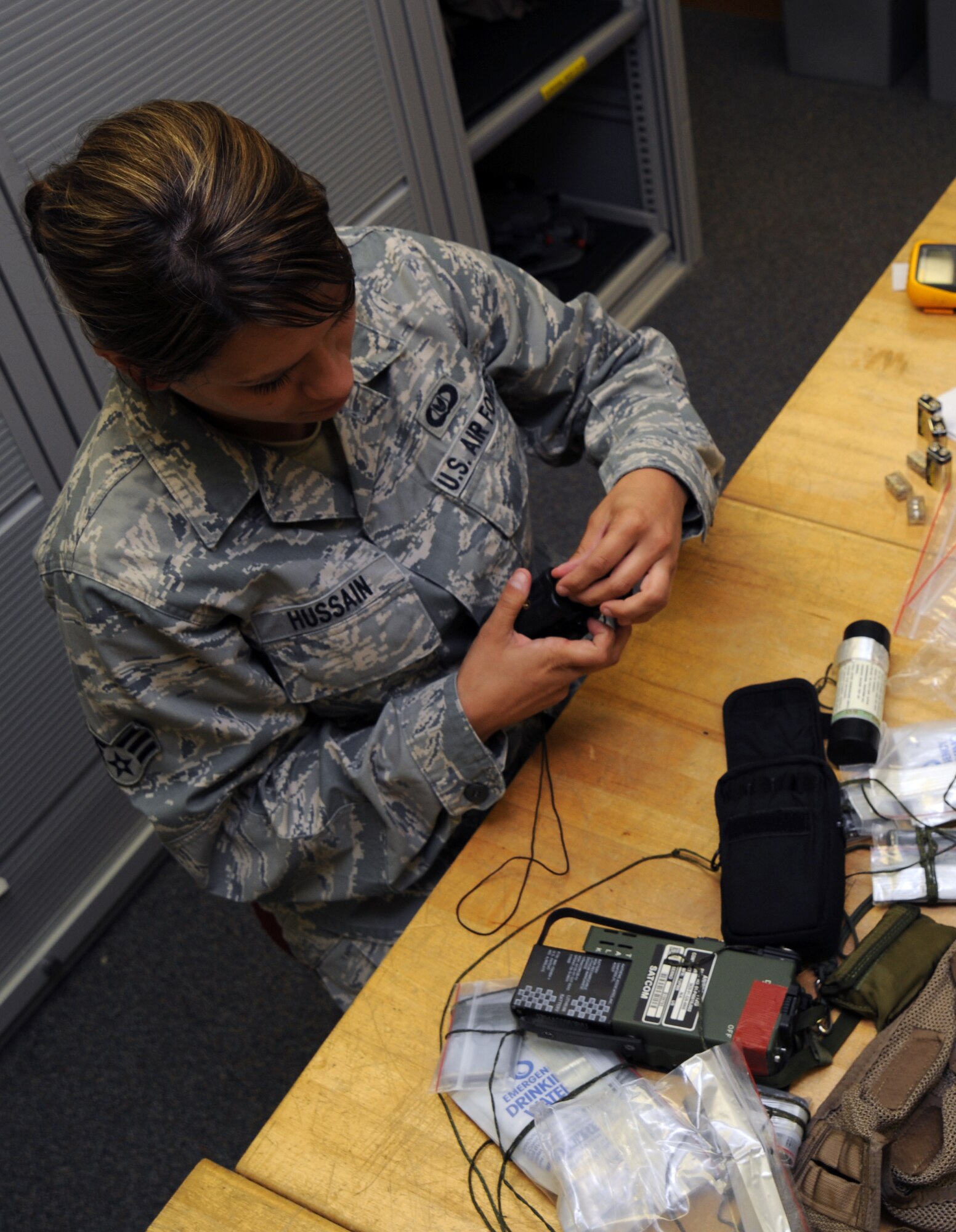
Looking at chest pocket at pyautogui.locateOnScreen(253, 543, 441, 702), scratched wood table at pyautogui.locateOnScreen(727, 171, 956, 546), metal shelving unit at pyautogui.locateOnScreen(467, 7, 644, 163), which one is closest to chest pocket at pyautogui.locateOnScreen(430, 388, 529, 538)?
chest pocket at pyautogui.locateOnScreen(253, 543, 441, 702)

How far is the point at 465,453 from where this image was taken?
1.09 meters

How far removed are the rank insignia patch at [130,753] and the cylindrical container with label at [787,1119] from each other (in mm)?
534

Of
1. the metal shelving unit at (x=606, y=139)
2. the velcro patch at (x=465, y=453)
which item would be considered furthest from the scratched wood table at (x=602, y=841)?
the metal shelving unit at (x=606, y=139)

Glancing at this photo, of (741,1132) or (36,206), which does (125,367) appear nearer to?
(36,206)

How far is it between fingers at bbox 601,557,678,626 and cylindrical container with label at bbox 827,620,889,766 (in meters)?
0.16

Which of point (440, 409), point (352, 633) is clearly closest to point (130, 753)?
point (352, 633)

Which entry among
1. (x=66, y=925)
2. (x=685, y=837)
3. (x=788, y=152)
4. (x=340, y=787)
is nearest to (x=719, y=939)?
(x=685, y=837)

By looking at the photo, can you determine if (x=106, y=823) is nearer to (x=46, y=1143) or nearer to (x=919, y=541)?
(x=46, y=1143)

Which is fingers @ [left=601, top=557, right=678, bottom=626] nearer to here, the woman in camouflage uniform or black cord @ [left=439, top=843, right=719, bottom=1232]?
the woman in camouflage uniform

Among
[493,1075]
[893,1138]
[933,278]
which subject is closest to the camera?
[893,1138]

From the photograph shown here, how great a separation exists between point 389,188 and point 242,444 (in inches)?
47.4

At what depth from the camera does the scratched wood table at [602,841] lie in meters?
0.81

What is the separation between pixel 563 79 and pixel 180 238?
5.79 feet

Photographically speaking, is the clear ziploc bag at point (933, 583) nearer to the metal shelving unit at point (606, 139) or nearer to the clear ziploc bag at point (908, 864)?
the clear ziploc bag at point (908, 864)
